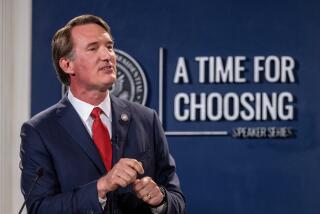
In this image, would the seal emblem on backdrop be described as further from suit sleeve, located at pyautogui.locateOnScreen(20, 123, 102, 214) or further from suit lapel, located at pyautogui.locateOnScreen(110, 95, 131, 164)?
suit sleeve, located at pyautogui.locateOnScreen(20, 123, 102, 214)

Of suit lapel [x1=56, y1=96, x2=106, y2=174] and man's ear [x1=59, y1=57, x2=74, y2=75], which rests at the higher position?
man's ear [x1=59, y1=57, x2=74, y2=75]

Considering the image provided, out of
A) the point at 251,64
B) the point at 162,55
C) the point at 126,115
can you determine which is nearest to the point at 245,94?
the point at 251,64

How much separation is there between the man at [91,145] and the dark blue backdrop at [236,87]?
189cm

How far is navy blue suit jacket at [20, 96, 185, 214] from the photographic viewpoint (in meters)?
1.95

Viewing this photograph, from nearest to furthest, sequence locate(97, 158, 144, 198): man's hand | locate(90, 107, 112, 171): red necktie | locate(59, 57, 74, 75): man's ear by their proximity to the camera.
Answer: locate(97, 158, 144, 198): man's hand < locate(90, 107, 112, 171): red necktie < locate(59, 57, 74, 75): man's ear

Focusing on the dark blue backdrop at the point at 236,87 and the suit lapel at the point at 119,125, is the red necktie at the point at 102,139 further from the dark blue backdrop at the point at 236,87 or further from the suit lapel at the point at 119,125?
the dark blue backdrop at the point at 236,87

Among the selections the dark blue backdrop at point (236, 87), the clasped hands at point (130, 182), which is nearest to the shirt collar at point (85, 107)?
the clasped hands at point (130, 182)

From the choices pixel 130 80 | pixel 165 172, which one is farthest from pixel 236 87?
pixel 165 172

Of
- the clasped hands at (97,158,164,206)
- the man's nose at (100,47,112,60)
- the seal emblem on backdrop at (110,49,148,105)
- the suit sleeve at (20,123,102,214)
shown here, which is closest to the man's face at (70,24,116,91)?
the man's nose at (100,47,112,60)

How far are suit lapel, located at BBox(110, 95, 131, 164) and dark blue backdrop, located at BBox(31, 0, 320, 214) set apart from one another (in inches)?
75.1

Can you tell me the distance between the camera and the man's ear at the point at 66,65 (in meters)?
2.17

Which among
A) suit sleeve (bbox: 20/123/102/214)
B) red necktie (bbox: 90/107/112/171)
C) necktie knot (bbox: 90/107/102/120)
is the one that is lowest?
suit sleeve (bbox: 20/123/102/214)

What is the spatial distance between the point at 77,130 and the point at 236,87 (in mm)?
2075

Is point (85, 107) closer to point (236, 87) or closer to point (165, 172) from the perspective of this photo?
point (165, 172)
